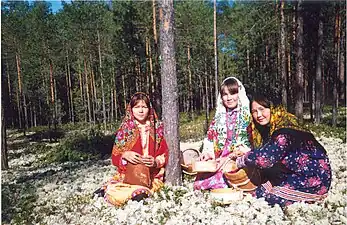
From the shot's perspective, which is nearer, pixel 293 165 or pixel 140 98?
pixel 293 165

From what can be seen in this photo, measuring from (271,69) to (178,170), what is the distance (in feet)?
122

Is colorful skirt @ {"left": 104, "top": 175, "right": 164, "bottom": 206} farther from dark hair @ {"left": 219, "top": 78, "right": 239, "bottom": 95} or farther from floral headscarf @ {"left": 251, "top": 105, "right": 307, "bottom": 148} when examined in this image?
floral headscarf @ {"left": 251, "top": 105, "right": 307, "bottom": 148}

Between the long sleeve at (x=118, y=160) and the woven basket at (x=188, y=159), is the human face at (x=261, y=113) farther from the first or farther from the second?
the long sleeve at (x=118, y=160)

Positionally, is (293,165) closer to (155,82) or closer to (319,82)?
(319,82)

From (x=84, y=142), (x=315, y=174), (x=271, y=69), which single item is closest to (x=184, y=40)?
(x=271, y=69)

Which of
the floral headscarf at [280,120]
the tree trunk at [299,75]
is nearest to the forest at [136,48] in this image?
the tree trunk at [299,75]

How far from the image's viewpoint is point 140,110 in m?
7.56

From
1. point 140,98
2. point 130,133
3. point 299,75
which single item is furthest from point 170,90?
point 299,75

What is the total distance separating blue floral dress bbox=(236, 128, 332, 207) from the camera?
21.0ft

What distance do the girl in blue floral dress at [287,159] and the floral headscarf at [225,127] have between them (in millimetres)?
339

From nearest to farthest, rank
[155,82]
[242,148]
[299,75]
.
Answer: [242,148] < [299,75] < [155,82]

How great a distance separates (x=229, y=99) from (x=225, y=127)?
1.94 feet

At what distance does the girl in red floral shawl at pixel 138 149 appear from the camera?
7434 millimetres

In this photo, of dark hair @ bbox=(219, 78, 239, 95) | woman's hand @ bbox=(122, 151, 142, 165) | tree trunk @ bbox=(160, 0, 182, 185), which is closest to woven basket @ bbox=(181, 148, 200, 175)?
tree trunk @ bbox=(160, 0, 182, 185)
